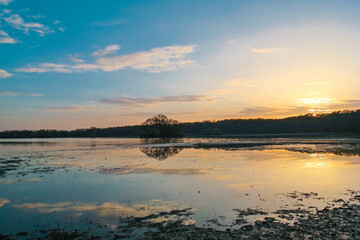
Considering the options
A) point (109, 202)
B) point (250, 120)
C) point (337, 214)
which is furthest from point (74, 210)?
point (250, 120)

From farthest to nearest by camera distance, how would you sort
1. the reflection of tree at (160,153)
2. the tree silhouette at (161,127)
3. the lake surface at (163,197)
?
the tree silhouette at (161,127), the reflection of tree at (160,153), the lake surface at (163,197)

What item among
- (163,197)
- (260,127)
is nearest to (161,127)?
(260,127)

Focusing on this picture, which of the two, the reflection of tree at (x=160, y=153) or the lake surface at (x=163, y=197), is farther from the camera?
the reflection of tree at (x=160, y=153)

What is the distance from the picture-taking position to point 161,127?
121438 millimetres

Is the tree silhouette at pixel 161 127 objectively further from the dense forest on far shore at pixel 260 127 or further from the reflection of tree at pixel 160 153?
the reflection of tree at pixel 160 153

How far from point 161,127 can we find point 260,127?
231ft

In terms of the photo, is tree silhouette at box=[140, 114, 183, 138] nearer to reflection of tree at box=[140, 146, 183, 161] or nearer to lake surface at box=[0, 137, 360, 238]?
reflection of tree at box=[140, 146, 183, 161]

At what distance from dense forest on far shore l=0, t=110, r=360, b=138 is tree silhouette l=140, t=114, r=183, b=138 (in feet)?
58.3

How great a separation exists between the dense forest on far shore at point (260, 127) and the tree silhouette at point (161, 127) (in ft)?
58.3

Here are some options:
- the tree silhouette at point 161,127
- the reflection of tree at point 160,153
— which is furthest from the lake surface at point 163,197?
the tree silhouette at point 161,127

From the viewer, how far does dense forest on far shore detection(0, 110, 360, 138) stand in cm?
13800

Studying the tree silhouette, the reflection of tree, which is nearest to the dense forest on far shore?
the tree silhouette

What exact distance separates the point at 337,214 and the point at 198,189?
6558 mm

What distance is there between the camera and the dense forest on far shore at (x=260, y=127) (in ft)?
453
